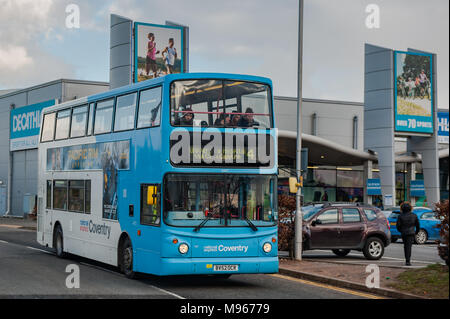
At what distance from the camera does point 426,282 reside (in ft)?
44.1

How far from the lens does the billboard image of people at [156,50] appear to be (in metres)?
38.8

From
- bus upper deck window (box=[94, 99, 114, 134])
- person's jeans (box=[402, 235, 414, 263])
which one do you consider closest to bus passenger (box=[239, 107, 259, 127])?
Result: bus upper deck window (box=[94, 99, 114, 134])

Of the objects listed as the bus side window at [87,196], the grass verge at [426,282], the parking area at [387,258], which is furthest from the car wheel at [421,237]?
the bus side window at [87,196]

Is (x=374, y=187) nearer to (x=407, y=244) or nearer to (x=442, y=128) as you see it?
(x=442, y=128)

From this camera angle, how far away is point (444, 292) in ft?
40.8

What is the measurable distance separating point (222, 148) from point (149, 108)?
1.82m

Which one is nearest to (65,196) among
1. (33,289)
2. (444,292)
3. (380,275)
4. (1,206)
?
(33,289)

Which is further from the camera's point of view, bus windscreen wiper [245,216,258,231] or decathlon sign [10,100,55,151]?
decathlon sign [10,100,55,151]

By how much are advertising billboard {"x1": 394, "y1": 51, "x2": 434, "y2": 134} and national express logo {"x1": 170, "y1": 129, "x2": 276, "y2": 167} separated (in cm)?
2864

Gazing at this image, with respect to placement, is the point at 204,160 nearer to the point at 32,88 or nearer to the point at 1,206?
the point at 32,88

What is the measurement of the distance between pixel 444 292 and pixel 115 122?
315 inches

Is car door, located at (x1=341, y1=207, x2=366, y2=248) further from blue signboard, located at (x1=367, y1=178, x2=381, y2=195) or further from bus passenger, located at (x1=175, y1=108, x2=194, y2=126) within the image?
blue signboard, located at (x1=367, y1=178, x2=381, y2=195)

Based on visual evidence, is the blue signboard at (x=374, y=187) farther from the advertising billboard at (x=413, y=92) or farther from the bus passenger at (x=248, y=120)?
the bus passenger at (x=248, y=120)

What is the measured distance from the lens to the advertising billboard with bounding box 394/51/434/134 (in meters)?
41.4
